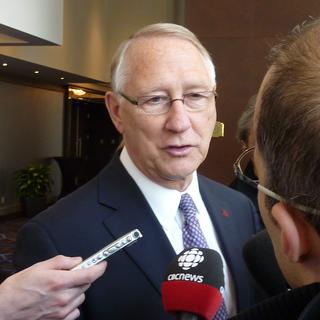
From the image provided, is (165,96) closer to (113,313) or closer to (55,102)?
(113,313)

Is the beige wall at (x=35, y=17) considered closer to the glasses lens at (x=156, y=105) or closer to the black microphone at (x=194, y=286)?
the glasses lens at (x=156, y=105)

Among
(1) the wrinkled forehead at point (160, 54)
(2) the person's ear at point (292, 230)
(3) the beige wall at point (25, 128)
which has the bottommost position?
(3) the beige wall at point (25, 128)

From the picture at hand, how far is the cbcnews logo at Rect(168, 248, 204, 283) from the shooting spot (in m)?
1.02

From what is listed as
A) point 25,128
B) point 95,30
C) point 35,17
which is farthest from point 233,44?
point 25,128

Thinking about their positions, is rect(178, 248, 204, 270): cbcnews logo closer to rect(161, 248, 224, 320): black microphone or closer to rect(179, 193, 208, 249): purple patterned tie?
rect(161, 248, 224, 320): black microphone

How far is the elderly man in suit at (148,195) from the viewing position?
4.29ft

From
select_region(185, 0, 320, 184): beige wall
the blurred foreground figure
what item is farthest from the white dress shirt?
select_region(185, 0, 320, 184): beige wall

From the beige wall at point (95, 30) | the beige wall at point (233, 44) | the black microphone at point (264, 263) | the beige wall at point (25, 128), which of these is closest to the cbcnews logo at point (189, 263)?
the black microphone at point (264, 263)

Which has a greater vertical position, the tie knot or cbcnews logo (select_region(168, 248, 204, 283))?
the tie knot

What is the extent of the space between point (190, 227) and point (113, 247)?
432 mm

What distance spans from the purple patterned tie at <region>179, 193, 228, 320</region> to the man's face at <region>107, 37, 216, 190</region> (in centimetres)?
5

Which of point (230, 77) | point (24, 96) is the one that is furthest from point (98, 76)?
point (230, 77)

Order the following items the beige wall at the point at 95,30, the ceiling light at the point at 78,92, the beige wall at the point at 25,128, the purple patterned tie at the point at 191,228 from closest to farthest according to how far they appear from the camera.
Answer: the purple patterned tie at the point at 191,228
the beige wall at the point at 95,30
the beige wall at the point at 25,128
the ceiling light at the point at 78,92

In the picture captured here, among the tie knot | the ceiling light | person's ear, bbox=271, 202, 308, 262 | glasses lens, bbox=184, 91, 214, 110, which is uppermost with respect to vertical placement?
glasses lens, bbox=184, 91, 214, 110
